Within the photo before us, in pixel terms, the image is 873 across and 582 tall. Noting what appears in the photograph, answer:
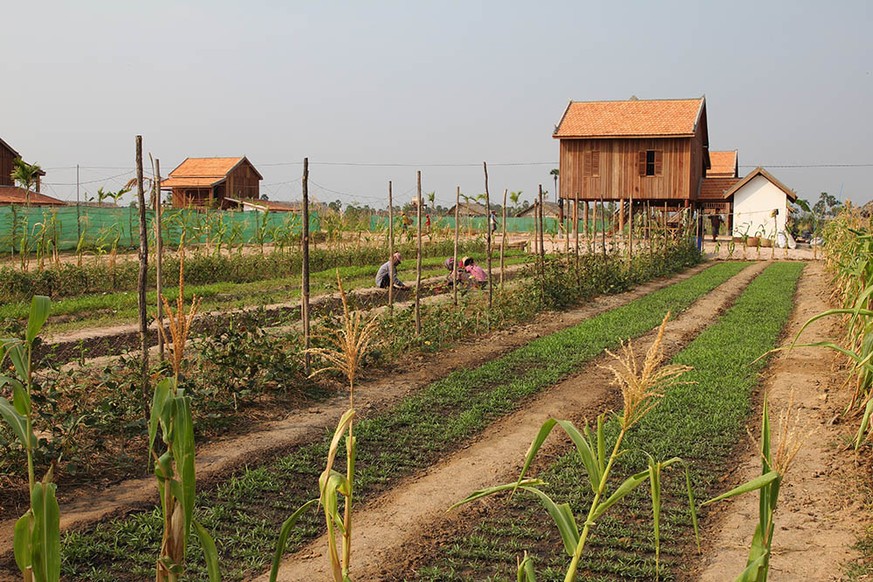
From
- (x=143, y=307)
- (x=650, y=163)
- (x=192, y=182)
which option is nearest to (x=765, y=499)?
(x=143, y=307)

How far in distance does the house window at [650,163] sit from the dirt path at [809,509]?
84.8ft

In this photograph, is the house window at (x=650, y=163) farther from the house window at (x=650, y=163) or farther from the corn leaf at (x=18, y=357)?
the corn leaf at (x=18, y=357)

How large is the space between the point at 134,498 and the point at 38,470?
2.70 ft

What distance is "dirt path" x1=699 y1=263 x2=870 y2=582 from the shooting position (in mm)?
4574

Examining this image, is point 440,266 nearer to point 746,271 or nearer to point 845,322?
point 746,271

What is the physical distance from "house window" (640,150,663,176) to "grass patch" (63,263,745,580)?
23.9 meters

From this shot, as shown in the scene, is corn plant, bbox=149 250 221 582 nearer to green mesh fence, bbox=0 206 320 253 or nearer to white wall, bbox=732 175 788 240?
green mesh fence, bbox=0 206 320 253

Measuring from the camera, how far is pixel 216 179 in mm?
51094

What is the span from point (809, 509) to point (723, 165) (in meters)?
51.1

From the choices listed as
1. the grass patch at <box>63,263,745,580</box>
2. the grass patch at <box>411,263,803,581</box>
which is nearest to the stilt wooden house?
the grass patch at <box>63,263,745,580</box>

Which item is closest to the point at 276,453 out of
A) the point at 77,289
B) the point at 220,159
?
the point at 77,289

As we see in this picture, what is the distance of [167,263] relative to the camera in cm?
1791

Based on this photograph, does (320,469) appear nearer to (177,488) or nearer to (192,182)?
(177,488)

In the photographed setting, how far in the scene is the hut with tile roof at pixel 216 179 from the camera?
166ft
